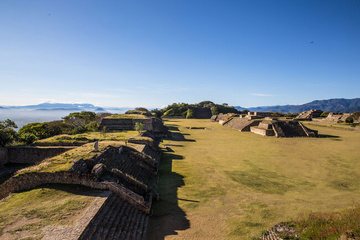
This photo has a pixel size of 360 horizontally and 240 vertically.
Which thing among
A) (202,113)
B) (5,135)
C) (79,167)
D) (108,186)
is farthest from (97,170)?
(202,113)

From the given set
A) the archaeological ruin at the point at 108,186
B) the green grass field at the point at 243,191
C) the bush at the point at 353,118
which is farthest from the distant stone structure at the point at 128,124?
the bush at the point at 353,118

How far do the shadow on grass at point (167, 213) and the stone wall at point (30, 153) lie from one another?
38.4ft

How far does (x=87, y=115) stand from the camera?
128 feet

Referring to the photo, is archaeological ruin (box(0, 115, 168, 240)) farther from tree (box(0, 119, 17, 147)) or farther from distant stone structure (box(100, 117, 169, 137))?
distant stone structure (box(100, 117, 169, 137))

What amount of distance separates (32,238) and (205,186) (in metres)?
9.82

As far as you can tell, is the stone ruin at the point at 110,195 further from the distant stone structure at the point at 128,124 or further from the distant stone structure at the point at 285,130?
the distant stone structure at the point at 285,130

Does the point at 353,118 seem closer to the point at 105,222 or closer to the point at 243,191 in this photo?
the point at 243,191

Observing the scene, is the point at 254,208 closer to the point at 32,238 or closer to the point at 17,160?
the point at 32,238

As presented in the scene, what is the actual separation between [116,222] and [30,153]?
16216mm

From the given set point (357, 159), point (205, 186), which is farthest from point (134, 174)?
point (357, 159)

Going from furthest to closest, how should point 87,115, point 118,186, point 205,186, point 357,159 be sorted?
point 87,115 < point 357,159 < point 205,186 < point 118,186

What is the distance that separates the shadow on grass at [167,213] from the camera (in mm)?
8492

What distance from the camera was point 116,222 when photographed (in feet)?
25.5

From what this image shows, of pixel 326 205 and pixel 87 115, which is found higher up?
pixel 87 115
